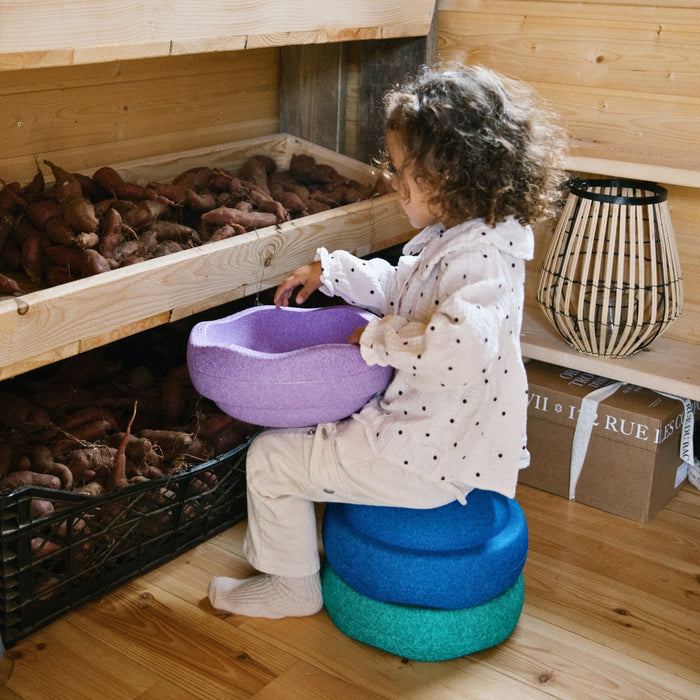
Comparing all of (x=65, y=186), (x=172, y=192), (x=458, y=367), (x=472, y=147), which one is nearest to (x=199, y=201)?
(x=172, y=192)

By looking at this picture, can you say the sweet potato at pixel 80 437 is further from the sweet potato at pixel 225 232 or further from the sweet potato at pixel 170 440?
the sweet potato at pixel 225 232

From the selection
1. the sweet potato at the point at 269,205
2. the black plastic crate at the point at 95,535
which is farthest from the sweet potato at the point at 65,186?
the black plastic crate at the point at 95,535

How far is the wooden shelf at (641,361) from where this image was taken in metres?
1.95

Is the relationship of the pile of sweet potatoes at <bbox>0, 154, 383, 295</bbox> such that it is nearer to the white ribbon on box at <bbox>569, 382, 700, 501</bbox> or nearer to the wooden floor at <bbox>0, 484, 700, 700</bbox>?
the wooden floor at <bbox>0, 484, 700, 700</bbox>

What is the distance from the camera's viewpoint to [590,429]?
79.2 inches

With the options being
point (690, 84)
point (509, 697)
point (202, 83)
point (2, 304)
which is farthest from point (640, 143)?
point (2, 304)

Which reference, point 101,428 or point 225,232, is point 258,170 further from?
point 101,428

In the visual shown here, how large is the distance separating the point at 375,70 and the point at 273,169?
1.23 ft

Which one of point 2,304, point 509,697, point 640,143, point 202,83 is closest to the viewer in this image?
point 2,304

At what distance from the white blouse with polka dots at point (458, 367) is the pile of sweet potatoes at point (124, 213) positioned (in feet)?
1.73

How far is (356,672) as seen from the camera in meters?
1.49

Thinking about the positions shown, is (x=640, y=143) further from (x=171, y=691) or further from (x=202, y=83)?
(x=171, y=691)

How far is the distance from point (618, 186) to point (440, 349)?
0.96m

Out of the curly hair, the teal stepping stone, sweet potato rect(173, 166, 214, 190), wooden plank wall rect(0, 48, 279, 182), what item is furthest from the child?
wooden plank wall rect(0, 48, 279, 182)
